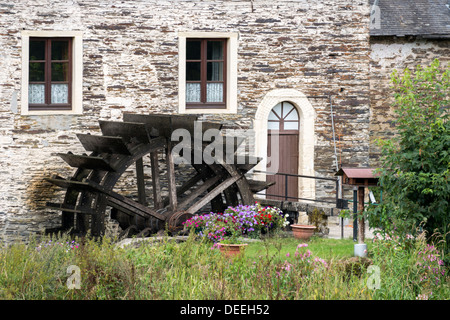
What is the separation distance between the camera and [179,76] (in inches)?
491

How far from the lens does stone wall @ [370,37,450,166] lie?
45.3ft

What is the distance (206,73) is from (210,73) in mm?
81

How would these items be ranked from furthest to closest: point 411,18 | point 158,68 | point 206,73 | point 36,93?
1. point 411,18
2. point 206,73
3. point 158,68
4. point 36,93

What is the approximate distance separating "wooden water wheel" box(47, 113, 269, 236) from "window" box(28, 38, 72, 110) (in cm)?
125

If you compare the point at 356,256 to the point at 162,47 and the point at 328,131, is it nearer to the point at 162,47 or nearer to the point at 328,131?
the point at 328,131

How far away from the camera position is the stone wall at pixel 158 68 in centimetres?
1197

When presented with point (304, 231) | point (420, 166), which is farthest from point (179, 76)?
point (420, 166)

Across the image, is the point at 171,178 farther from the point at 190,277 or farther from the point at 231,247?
the point at 190,277

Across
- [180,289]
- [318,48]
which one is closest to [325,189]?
[318,48]

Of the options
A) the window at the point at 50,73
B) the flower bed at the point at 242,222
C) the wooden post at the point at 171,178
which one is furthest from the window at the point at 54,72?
the flower bed at the point at 242,222

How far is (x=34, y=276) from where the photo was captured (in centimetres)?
630

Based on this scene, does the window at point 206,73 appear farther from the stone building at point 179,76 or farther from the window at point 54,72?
the window at point 54,72

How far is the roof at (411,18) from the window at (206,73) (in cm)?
301

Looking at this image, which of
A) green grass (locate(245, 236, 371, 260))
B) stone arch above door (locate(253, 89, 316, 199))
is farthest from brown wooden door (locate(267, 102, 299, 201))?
green grass (locate(245, 236, 371, 260))
